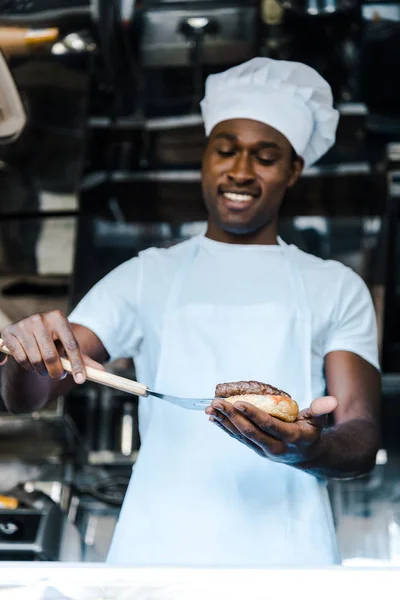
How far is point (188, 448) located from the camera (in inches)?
64.4

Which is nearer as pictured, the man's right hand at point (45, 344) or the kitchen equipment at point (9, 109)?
the man's right hand at point (45, 344)

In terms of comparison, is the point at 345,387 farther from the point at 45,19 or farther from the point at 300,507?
the point at 45,19

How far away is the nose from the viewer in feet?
6.03

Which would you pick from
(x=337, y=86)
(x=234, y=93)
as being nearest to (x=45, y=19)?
(x=234, y=93)

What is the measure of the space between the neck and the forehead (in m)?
0.16

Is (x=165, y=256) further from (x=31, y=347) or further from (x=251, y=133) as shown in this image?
(x=31, y=347)

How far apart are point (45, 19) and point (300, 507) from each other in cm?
120

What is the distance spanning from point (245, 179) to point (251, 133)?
0.31ft

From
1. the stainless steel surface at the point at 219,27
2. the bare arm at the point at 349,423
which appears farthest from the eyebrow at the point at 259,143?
the bare arm at the point at 349,423

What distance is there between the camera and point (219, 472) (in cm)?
161

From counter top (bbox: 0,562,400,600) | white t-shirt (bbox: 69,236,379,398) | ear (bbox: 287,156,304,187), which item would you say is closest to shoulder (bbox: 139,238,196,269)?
white t-shirt (bbox: 69,236,379,398)

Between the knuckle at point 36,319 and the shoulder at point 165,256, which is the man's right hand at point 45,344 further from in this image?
the shoulder at point 165,256

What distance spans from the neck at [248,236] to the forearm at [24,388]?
1.44 feet

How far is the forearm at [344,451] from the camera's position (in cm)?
150
